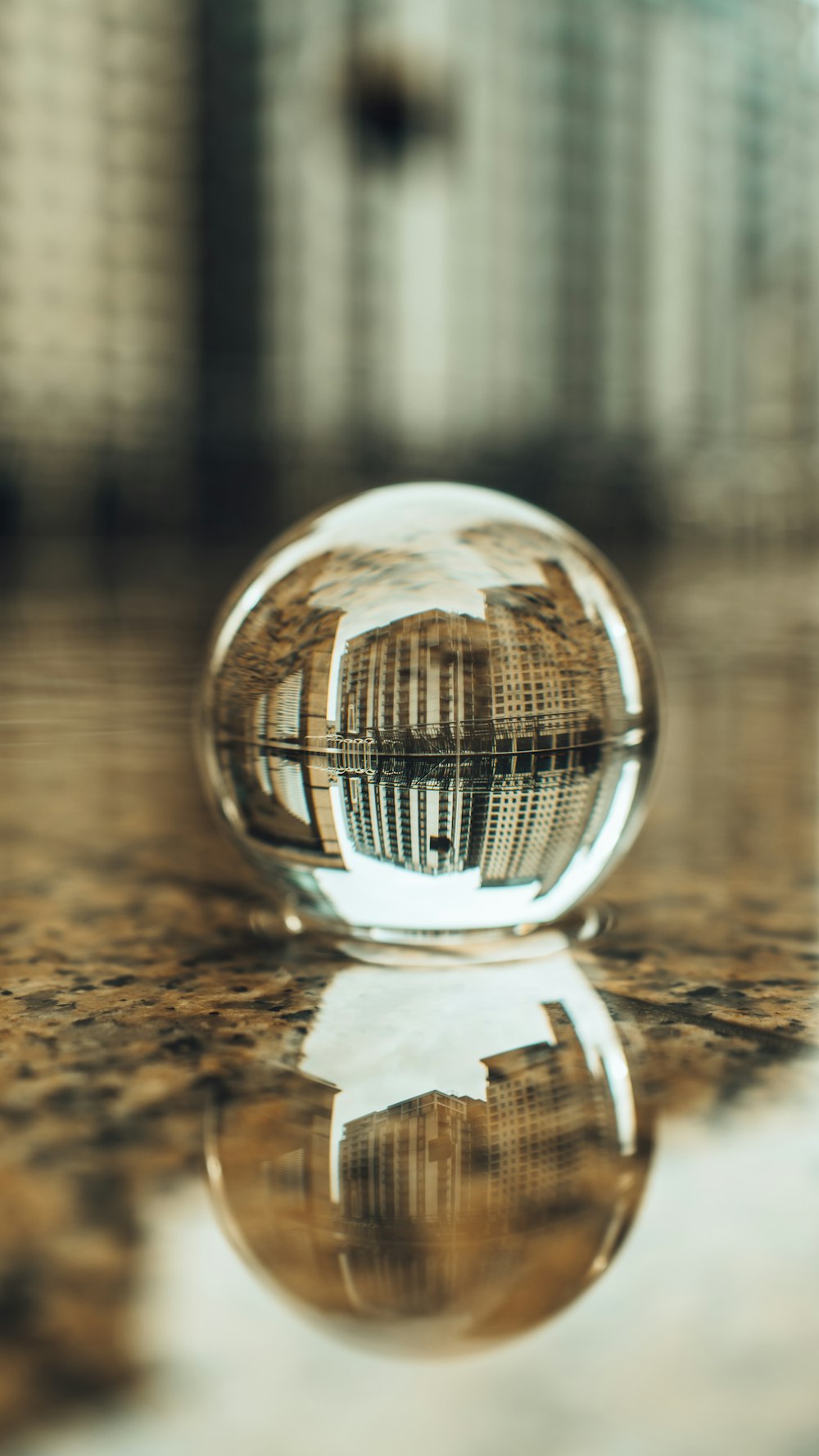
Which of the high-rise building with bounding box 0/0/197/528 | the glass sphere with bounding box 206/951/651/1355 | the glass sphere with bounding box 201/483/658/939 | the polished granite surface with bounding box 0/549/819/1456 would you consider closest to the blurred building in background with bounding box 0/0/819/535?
the high-rise building with bounding box 0/0/197/528

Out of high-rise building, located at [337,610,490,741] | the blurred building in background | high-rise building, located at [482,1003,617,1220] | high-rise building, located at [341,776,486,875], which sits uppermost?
the blurred building in background

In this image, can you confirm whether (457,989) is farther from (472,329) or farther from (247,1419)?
(472,329)

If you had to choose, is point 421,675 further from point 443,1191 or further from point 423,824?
point 443,1191

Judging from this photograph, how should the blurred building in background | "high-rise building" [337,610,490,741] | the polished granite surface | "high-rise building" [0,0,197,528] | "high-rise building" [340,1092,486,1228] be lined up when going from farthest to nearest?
"high-rise building" [0,0,197,528] → the blurred building in background → "high-rise building" [337,610,490,741] → "high-rise building" [340,1092,486,1228] → the polished granite surface

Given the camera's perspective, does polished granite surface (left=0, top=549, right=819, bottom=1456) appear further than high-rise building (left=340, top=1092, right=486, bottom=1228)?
No

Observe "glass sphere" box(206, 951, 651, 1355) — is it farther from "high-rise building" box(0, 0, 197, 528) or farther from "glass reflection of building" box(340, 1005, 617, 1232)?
"high-rise building" box(0, 0, 197, 528)

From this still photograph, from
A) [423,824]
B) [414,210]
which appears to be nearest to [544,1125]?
[423,824]

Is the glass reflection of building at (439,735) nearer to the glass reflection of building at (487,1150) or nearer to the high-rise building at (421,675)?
the high-rise building at (421,675)

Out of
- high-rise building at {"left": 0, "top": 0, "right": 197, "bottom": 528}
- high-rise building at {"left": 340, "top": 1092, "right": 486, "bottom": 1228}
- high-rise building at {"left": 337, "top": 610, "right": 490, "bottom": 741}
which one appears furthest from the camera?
high-rise building at {"left": 0, "top": 0, "right": 197, "bottom": 528}

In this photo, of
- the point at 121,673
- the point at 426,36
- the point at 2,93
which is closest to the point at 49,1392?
the point at 121,673
